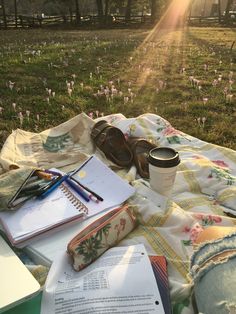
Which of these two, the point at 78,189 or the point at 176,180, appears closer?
the point at 78,189

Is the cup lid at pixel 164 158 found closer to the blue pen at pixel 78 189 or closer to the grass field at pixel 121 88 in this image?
the blue pen at pixel 78 189

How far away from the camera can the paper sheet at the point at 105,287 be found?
199 centimetres

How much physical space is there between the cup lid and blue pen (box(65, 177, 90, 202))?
576mm

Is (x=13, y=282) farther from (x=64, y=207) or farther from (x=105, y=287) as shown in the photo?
(x=64, y=207)

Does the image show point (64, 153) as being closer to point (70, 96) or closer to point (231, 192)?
point (231, 192)

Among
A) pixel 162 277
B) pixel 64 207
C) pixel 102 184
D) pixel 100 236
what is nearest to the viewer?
pixel 162 277

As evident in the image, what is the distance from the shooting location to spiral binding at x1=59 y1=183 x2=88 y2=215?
2.82 m

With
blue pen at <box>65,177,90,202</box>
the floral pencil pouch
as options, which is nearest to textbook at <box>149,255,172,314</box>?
the floral pencil pouch

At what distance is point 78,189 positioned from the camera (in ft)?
9.96

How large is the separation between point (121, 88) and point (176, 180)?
450cm

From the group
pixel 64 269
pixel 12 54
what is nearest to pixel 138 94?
pixel 64 269

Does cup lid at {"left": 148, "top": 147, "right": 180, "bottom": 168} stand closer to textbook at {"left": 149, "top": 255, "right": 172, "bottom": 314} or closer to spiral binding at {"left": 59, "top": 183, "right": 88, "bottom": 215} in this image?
spiral binding at {"left": 59, "top": 183, "right": 88, "bottom": 215}

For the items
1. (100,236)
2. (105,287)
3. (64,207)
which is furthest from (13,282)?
(64,207)

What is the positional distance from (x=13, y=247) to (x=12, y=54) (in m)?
9.85
